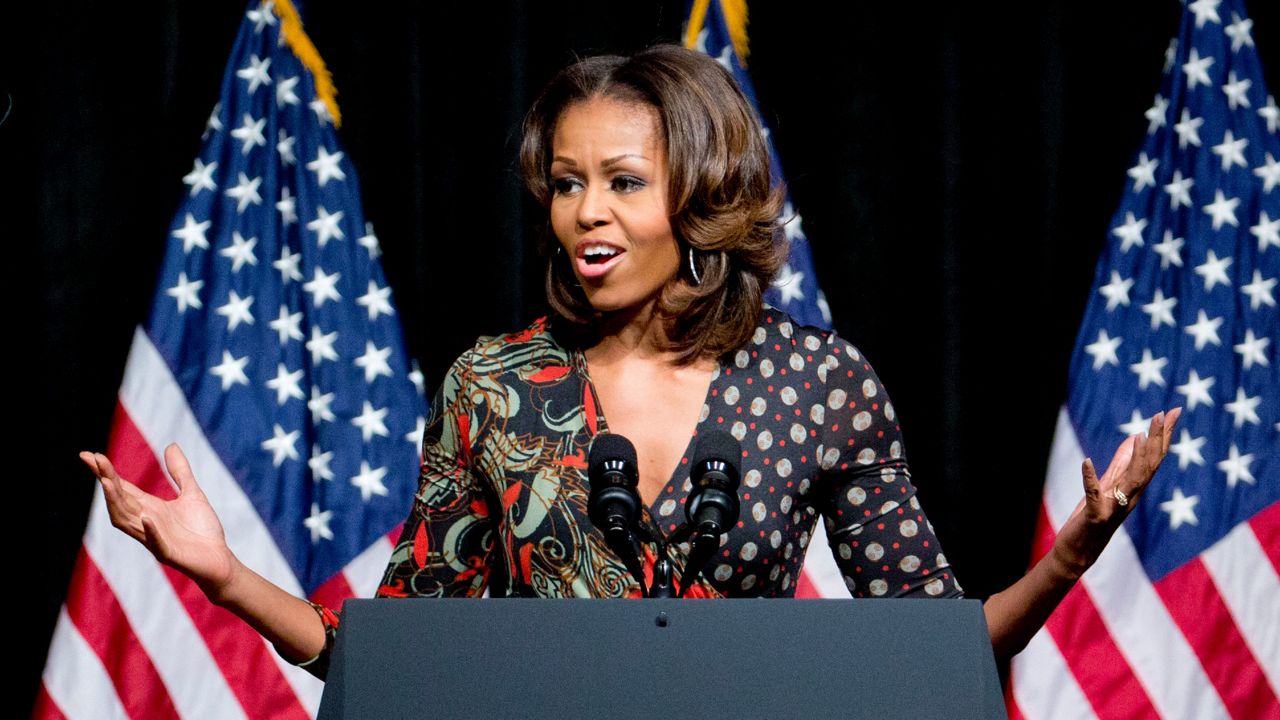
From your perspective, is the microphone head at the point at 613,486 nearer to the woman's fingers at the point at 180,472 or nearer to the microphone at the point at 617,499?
the microphone at the point at 617,499

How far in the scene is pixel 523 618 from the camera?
1.09m

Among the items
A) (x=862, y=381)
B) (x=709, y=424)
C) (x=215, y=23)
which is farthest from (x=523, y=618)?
(x=215, y=23)

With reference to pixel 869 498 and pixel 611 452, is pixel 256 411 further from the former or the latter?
pixel 611 452

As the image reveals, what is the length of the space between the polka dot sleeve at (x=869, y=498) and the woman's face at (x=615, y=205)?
0.95 feet

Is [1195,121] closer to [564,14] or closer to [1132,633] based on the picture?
[1132,633]

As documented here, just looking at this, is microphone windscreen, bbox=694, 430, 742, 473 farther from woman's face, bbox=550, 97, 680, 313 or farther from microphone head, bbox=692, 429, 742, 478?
woman's face, bbox=550, 97, 680, 313

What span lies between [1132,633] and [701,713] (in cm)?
205

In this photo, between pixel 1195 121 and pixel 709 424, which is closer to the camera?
pixel 709 424

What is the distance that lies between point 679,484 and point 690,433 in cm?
8

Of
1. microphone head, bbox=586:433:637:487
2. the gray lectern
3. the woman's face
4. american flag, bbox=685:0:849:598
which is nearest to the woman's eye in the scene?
the woman's face

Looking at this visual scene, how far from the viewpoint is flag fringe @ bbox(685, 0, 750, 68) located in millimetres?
2979

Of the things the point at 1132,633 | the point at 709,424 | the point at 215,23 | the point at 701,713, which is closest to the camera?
the point at 701,713

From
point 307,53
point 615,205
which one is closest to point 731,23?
point 307,53

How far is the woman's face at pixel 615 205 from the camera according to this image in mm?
1695
